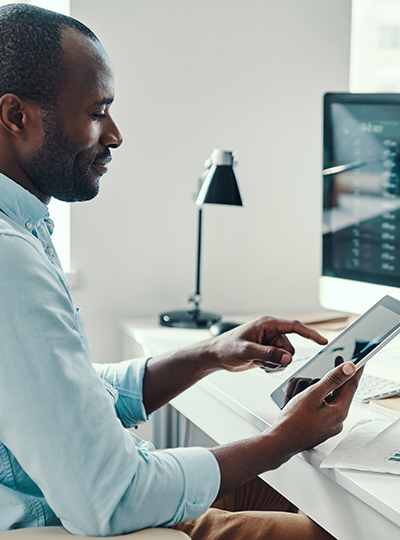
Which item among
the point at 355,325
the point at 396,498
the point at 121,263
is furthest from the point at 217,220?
the point at 396,498

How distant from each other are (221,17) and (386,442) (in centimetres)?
133

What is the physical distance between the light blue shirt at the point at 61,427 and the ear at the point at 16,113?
139mm

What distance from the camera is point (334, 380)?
74cm

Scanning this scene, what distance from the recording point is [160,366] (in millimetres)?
1057

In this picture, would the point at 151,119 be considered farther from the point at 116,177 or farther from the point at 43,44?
the point at 43,44

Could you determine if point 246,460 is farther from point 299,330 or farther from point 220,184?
point 220,184

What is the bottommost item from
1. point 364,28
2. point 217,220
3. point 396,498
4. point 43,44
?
point 396,498

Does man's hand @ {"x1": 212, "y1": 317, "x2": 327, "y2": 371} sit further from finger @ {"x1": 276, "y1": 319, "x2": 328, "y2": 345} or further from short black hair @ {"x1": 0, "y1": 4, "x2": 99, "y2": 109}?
short black hair @ {"x1": 0, "y1": 4, "x2": 99, "y2": 109}

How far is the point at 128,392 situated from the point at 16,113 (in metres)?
0.53

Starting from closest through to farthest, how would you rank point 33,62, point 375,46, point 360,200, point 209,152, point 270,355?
point 33,62
point 270,355
point 360,200
point 209,152
point 375,46

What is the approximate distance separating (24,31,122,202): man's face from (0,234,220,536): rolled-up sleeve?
0.16 m

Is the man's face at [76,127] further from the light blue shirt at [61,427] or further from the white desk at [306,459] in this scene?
the white desk at [306,459]

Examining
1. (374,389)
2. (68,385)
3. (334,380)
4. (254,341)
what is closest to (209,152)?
(254,341)

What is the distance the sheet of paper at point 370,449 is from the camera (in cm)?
69
